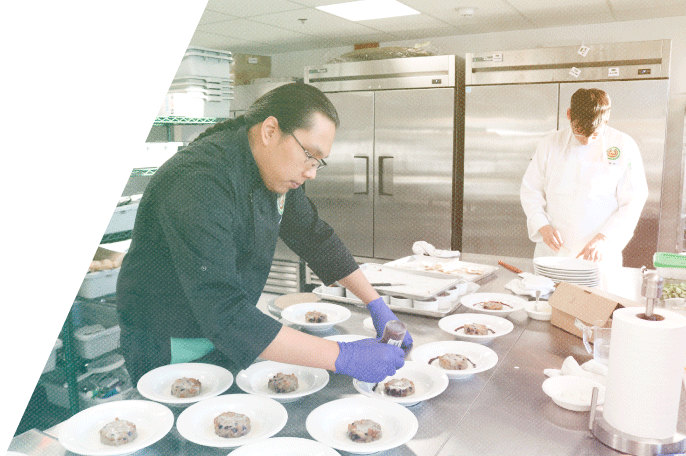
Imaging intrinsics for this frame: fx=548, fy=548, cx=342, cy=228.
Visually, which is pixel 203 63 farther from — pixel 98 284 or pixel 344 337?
pixel 344 337

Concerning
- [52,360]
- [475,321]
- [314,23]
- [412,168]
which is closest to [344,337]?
[475,321]

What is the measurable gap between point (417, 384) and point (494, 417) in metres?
0.22

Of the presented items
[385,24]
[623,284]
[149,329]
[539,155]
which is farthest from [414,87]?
[149,329]

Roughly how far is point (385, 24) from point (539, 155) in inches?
77.8

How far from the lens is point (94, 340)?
2961 millimetres

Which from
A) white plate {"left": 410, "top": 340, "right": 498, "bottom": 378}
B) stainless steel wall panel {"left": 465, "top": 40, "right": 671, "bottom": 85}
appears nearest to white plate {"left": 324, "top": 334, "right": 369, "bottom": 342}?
white plate {"left": 410, "top": 340, "right": 498, "bottom": 378}

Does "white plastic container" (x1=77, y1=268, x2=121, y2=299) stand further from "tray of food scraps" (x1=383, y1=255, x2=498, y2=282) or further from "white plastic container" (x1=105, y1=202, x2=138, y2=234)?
"tray of food scraps" (x1=383, y1=255, x2=498, y2=282)

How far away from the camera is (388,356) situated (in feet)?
4.15

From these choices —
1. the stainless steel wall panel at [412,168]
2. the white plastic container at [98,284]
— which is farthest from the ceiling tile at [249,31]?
the white plastic container at [98,284]

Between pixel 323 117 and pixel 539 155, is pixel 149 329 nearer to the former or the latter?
pixel 323 117

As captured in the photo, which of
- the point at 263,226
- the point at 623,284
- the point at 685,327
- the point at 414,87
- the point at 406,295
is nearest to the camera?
the point at 685,327

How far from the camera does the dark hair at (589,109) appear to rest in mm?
2688

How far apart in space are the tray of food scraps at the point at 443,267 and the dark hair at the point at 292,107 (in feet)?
2.95

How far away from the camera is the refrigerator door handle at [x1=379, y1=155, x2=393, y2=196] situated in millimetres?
4727
